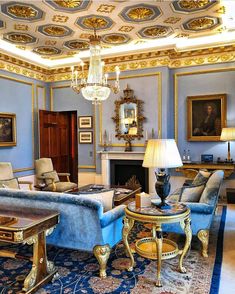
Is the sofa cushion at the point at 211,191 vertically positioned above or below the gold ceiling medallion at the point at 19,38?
below

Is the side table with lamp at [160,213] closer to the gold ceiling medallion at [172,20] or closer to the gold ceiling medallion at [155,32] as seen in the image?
the gold ceiling medallion at [172,20]

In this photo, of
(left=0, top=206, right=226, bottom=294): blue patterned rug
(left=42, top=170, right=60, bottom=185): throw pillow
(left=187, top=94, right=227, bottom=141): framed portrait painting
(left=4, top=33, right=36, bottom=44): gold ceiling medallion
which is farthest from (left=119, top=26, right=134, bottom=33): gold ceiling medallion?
(left=0, top=206, right=226, bottom=294): blue patterned rug

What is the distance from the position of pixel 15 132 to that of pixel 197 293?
16.9 ft

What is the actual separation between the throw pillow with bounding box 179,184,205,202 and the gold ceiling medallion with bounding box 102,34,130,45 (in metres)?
3.40

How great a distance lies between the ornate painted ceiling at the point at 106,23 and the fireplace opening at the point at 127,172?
8.36ft

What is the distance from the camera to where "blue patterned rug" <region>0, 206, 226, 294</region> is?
94.1 inches

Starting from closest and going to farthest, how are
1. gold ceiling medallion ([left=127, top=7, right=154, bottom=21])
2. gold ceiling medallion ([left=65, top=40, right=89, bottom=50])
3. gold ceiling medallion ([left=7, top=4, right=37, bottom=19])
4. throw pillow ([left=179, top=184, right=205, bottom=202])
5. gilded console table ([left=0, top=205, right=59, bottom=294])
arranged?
gilded console table ([left=0, top=205, right=59, bottom=294])
throw pillow ([left=179, top=184, right=205, bottom=202])
gold ceiling medallion ([left=7, top=4, right=37, bottom=19])
gold ceiling medallion ([left=127, top=7, right=154, bottom=21])
gold ceiling medallion ([left=65, top=40, right=89, bottom=50])

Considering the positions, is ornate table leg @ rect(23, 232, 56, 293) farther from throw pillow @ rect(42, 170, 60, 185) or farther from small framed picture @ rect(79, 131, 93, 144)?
small framed picture @ rect(79, 131, 93, 144)

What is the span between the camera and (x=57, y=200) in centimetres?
268

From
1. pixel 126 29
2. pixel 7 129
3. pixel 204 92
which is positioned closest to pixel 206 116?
pixel 204 92

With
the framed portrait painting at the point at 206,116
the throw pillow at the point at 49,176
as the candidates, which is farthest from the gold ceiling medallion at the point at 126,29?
the throw pillow at the point at 49,176

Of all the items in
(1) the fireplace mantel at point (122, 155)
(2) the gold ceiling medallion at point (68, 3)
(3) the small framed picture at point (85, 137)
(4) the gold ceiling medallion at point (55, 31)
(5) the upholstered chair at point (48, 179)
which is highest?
(4) the gold ceiling medallion at point (55, 31)

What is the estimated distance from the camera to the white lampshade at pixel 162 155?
2.60 meters

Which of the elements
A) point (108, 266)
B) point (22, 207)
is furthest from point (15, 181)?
point (108, 266)
